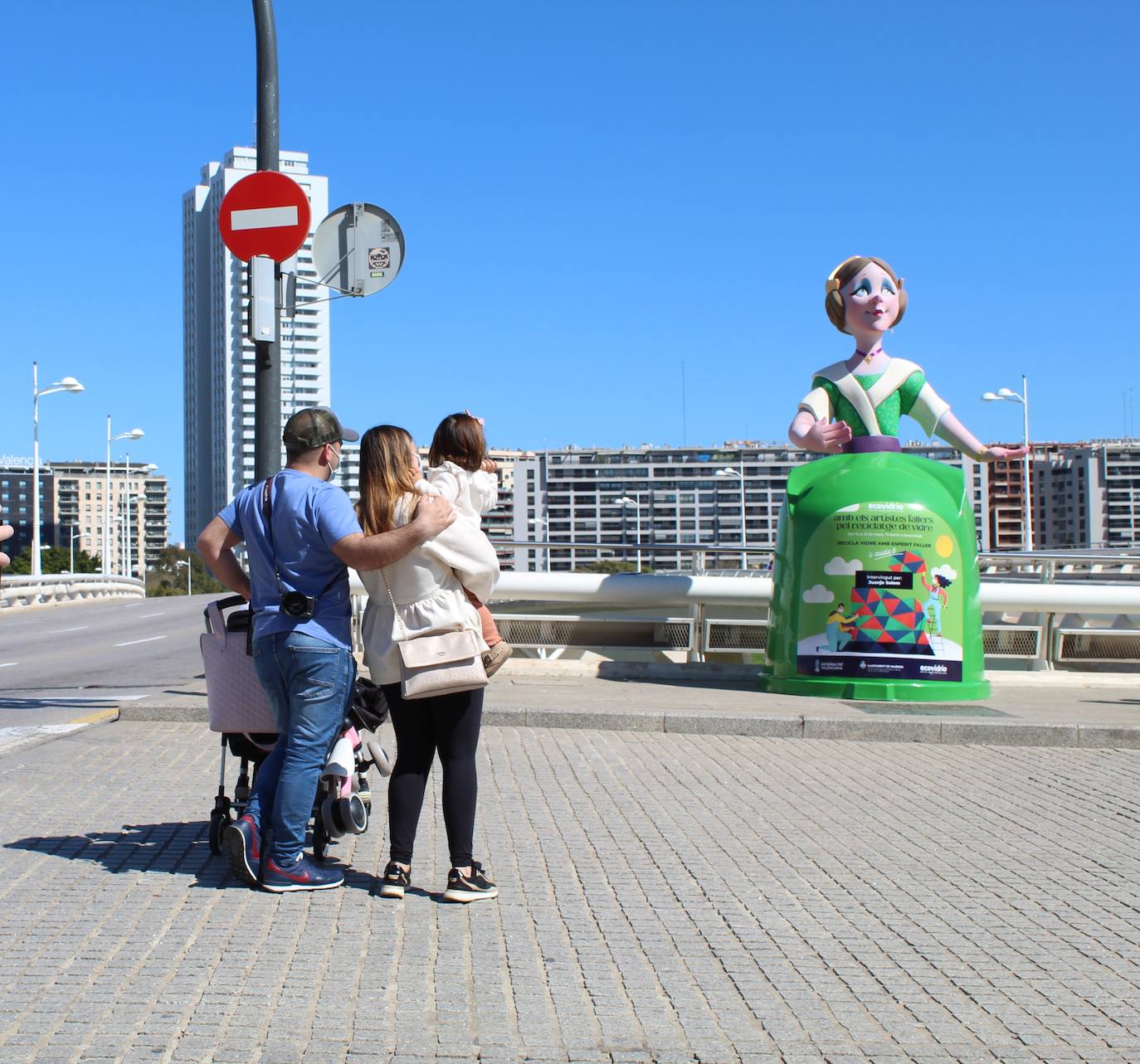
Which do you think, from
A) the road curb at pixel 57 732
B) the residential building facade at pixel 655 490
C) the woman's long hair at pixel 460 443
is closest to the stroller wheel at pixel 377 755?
the woman's long hair at pixel 460 443

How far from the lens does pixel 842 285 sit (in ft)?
40.3

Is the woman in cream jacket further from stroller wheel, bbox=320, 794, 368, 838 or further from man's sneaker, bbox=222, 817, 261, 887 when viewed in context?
man's sneaker, bbox=222, 817, 261, 887

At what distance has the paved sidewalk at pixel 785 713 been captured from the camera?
957cm

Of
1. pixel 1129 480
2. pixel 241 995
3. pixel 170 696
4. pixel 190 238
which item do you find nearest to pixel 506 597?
pixel 170 696

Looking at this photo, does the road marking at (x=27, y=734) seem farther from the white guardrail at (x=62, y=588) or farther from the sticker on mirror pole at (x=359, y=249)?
the white guardrail at (x=62, y=588)

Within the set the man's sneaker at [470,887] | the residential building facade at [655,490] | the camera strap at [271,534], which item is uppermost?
the residential building facade at [655,490]

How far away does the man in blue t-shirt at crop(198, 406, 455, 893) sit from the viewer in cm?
518

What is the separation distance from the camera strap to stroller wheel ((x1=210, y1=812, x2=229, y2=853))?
42.9 inches

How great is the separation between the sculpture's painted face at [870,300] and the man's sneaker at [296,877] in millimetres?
8213

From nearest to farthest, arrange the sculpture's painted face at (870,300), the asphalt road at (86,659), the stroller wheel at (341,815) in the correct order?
the stroller wheel at (341,815) < the asphalt road at (86,659) < the sculpture's painted face at (870,300)

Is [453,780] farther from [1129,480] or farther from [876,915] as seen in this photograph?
[1129,480]

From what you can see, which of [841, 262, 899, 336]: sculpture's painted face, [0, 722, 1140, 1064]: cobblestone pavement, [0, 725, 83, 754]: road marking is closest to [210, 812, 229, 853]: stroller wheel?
[0, 722, 1140, 1064]: cobblestone pavement

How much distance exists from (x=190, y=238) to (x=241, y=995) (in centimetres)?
9611

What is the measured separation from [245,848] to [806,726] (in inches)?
205
